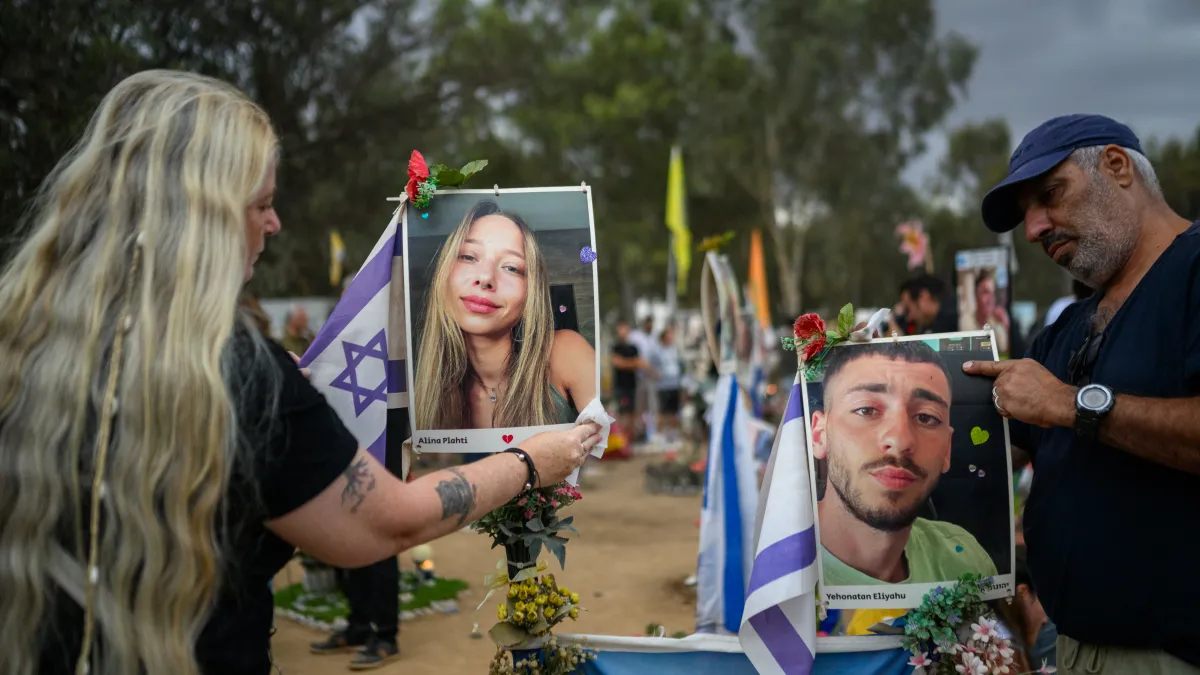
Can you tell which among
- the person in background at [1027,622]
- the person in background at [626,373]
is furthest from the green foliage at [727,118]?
the person in background at [1027,622]

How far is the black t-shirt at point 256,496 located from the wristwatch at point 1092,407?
1533 mm

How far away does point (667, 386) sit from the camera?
15195mm

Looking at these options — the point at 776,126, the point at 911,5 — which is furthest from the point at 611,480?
the point at 911,5

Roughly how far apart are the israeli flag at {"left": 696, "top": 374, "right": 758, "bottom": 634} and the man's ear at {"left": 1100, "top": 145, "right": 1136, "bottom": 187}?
3249 mm

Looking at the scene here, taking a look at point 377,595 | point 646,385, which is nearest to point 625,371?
point 646,385

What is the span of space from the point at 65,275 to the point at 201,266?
0.23m

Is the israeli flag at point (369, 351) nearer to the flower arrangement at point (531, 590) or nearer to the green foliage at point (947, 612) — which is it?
the flower arrangement at point (531, 590)

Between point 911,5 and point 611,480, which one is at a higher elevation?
point 911,5

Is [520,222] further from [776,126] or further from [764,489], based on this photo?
[776,126]

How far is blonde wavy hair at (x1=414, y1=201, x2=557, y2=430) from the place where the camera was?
2.64 meters

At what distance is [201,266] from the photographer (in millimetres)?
1455

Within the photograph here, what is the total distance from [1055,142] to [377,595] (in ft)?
13.9

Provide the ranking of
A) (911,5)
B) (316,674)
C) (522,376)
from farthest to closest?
(911,5)
(316,674)
(522,376)

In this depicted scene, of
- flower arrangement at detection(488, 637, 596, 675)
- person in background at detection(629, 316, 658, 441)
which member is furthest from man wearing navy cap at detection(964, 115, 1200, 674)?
person in background at detection(629, 316, 658, 441)
